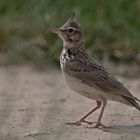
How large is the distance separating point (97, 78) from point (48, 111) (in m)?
1.06

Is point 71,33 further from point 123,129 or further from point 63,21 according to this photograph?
point 63,21

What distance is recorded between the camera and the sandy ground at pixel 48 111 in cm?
849

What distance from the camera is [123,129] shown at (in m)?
8.75

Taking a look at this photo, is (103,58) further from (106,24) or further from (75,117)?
(75,117)

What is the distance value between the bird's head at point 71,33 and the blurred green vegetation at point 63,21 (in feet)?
11.0

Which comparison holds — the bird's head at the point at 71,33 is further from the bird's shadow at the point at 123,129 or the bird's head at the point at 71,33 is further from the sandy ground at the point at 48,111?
the bird's shadow at the point at 123,129

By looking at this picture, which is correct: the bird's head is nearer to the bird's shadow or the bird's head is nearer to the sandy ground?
the sandy ground

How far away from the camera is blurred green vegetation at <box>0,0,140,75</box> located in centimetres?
1320

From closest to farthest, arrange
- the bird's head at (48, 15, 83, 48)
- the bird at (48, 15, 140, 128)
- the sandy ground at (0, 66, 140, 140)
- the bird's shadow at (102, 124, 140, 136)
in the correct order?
the sandy ground at (0, 66, 140, 140)
the bird's shadow at (102, 124, 140, 136)
the bird at (48, 15, 140, 128)
the bird's head at (48, 15, 83, 48)

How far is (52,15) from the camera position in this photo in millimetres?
13234

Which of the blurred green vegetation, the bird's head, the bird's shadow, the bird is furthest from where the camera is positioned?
the blurred green vegetation

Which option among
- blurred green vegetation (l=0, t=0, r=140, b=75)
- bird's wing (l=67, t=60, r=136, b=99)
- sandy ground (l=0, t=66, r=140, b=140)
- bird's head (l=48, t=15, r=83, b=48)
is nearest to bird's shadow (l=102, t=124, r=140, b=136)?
sandy ground (l=0, t=66, r=140, b=140)

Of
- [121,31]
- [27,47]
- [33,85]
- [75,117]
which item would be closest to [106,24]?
[121,31]

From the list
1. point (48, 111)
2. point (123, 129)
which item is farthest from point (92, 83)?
point (48, 111)
